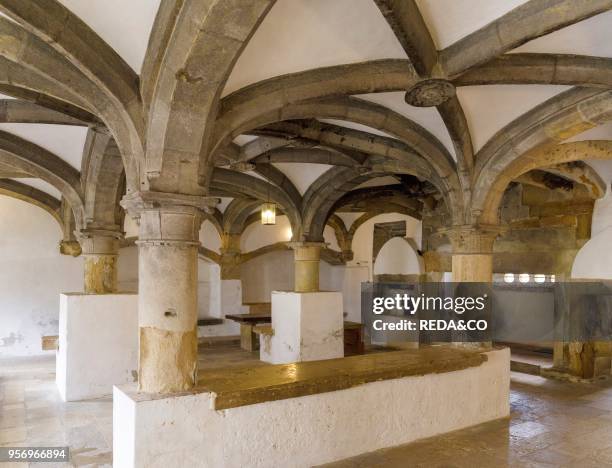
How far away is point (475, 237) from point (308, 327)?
2661 mm

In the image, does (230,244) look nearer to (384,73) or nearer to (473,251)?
(473,251)

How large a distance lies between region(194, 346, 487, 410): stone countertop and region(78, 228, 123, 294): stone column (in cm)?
296

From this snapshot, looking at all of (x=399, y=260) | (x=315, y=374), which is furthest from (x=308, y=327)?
(x=399, y=260)

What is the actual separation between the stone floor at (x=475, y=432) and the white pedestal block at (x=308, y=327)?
2.47 metres

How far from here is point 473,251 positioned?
5266mm

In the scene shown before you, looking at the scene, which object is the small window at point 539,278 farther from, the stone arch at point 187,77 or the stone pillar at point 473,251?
the stone arch at point 187,77

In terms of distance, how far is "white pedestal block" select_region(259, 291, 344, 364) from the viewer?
6.69m

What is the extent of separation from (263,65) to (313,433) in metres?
2.72

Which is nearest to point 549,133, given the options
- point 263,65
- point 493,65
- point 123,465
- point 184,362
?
point 493,65

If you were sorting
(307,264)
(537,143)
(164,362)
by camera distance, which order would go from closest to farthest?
(164,362) → (537,143) → (307,264)

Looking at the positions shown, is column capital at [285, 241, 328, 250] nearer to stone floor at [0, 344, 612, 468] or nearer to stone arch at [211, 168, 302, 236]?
stone arch at [211, 168, 302, 236]

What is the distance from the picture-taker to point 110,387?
5492 millimetres

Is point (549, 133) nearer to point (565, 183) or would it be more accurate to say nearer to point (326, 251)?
point (565, 183)

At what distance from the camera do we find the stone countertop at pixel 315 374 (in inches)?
127
